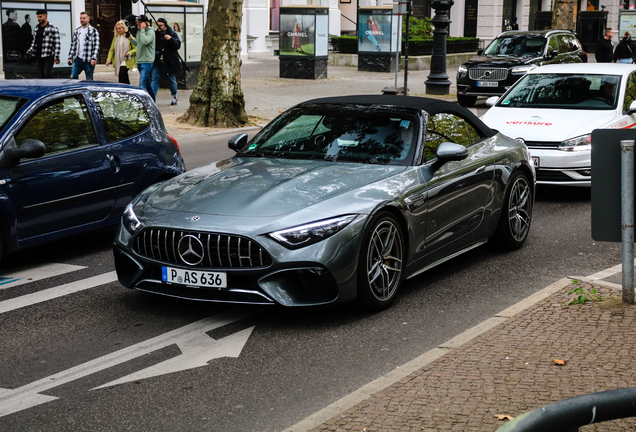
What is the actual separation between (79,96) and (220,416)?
15.1 ft

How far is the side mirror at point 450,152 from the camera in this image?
22.8ft

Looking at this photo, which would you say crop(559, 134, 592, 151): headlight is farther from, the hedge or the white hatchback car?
the hedge

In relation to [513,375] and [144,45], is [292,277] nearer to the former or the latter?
[513,375]

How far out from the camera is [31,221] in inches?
298

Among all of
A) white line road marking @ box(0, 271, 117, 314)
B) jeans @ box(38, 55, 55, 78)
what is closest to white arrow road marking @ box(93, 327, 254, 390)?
white line road marking @ box(0, 271, 117, 314)

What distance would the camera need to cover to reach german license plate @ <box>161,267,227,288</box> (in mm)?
5879

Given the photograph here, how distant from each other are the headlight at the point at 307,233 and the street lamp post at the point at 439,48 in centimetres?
2007

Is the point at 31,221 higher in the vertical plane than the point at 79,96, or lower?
lower

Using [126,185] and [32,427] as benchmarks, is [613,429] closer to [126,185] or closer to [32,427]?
[32,427]

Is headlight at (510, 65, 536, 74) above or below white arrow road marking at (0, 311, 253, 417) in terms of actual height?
above

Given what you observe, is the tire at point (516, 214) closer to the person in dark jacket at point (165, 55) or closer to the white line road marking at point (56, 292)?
the white line road marking at point (56, 292)

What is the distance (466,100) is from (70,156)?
57.7ft

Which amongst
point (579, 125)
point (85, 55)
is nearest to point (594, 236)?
point (579, 125)

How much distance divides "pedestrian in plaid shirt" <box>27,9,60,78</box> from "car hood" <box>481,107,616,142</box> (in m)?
12.0
